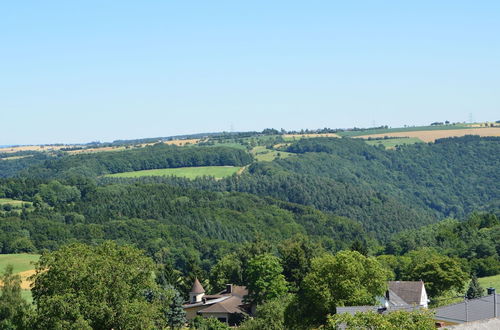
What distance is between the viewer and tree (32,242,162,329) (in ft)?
173

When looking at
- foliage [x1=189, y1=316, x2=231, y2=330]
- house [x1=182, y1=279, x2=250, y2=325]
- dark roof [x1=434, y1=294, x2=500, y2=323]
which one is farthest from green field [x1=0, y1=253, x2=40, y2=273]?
dark roof [x1=434, y1=294, x2=500, y2=323]

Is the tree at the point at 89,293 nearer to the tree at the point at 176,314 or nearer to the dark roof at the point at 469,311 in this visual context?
the dark roof at the point at 469,311

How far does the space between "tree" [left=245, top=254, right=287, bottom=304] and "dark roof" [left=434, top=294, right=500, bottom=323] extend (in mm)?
36612

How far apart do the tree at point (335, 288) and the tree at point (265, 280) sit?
733 inches

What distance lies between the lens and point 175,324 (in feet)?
268

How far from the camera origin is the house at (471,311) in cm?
4834

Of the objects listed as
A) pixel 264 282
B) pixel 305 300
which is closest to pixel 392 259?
pixel 264 282

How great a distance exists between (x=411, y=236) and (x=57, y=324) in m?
105

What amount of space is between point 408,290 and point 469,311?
29.7 meters

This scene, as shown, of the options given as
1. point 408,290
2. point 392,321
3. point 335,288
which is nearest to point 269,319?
point 335,288

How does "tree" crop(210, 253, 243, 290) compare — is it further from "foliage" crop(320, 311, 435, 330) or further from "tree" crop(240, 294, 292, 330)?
"foliage" crop(320, 311, 435, 330)

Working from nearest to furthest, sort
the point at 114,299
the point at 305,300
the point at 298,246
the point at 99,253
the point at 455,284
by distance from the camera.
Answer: the point at 114,299 < the point at 99,253 < the point at 305,300 < the point at 455,284 < the point at 298,246

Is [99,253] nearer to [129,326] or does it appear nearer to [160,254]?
[129,326]

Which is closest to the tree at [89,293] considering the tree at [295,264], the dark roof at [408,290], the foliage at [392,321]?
the foliage at [392,321]
